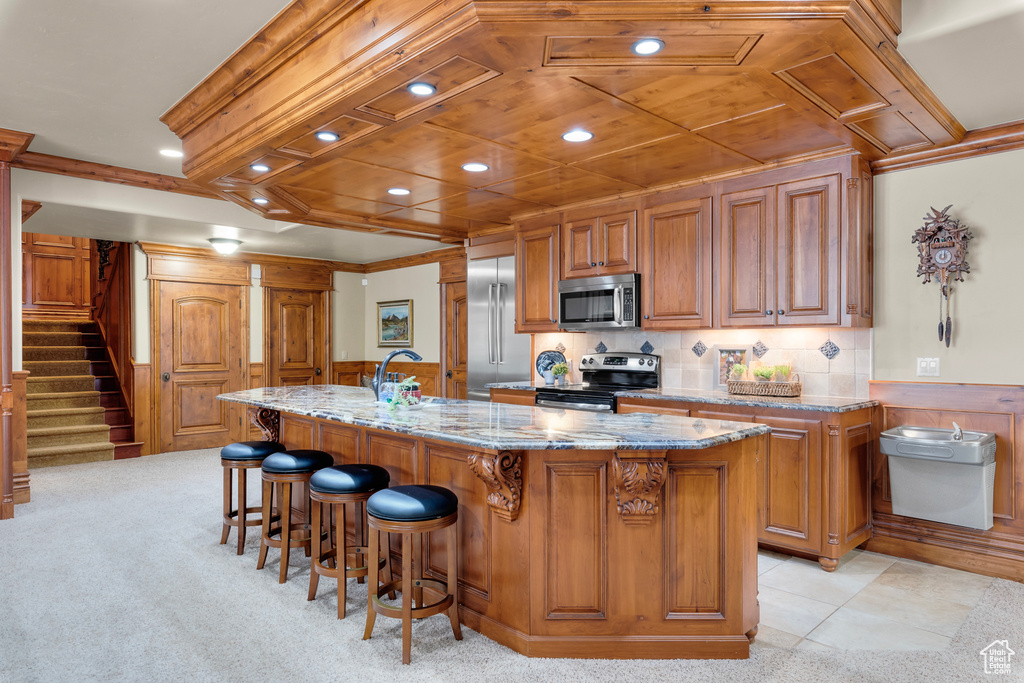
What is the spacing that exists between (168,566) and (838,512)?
12.6 feet

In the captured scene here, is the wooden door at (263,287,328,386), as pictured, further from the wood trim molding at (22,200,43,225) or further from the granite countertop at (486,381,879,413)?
the granite countertop at (486,381,879,413)

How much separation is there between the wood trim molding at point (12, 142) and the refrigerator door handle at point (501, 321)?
149 inches

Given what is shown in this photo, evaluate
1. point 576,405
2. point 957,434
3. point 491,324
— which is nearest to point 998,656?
point 957,434

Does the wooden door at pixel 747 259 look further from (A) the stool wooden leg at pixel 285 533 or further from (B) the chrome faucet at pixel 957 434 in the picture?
(A) the stool wooden leg at pixel 285 533

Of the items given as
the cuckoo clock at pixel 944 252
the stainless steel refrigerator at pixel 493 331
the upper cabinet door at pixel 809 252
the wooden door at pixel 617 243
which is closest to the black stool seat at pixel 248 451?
the stainless steel refrigerator at pixel 493 331

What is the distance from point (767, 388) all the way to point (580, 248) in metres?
1.88

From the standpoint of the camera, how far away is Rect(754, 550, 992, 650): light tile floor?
2.56 meters

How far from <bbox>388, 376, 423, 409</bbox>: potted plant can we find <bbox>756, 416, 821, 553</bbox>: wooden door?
2.08 m

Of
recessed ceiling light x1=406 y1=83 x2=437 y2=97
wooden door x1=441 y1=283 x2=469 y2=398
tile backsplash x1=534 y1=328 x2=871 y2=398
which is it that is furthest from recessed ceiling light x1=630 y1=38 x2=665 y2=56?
wooden door x1=441 y1=283 x2=469 y2=398

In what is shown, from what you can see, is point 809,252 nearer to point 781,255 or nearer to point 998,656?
point 781,255

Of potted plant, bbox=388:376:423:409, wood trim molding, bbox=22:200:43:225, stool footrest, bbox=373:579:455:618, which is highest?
wood trim molding, bbox=22:200:43:225

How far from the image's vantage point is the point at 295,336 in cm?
841

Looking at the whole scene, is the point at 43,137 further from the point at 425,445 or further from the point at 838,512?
the point at 838,512

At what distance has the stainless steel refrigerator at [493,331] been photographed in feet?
18.7
